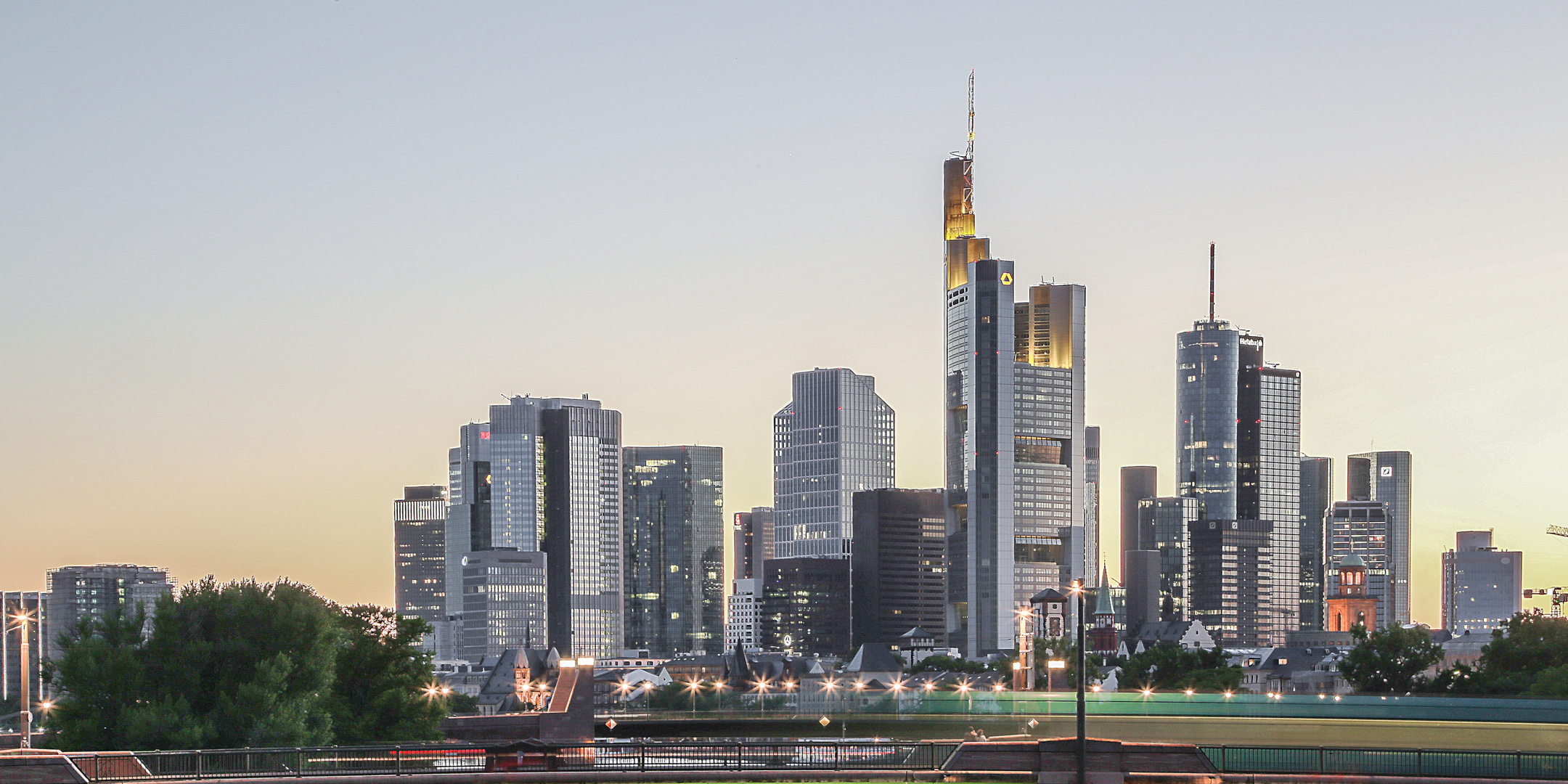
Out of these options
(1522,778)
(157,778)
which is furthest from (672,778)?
(1522,778)

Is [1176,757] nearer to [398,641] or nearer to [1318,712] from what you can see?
[398,641]

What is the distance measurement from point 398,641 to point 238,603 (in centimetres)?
1678

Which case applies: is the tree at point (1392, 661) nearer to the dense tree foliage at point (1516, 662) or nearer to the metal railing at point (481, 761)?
the dense tree foliage at point (1516, 662)

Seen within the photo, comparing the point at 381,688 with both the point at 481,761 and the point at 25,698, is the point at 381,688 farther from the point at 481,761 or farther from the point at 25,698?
the point at 481,761

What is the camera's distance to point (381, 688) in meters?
88.2

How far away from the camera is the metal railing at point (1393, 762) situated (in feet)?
185

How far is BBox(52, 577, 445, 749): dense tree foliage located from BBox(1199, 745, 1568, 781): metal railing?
36778 millimetres

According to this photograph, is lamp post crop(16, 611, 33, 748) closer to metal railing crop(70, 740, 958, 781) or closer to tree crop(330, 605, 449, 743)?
metal railing crop(70, 740, 958, 781)

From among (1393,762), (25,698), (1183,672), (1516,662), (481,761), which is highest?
(25,698)

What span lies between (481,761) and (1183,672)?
134937 mm

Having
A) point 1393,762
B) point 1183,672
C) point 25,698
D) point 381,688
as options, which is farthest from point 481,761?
point 1183,672

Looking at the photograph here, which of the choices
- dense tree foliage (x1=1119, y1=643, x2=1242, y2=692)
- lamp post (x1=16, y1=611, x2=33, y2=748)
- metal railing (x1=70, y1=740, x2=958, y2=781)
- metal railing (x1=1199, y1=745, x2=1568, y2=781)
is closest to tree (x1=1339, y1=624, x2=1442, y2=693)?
dense tree foliage (x1=1119, y1=643, x2=1242, y2=692)

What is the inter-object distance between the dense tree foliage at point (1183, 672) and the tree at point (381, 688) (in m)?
96.9

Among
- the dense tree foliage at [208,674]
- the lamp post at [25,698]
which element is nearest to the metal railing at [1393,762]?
the dense tree foliage at [208,674]
